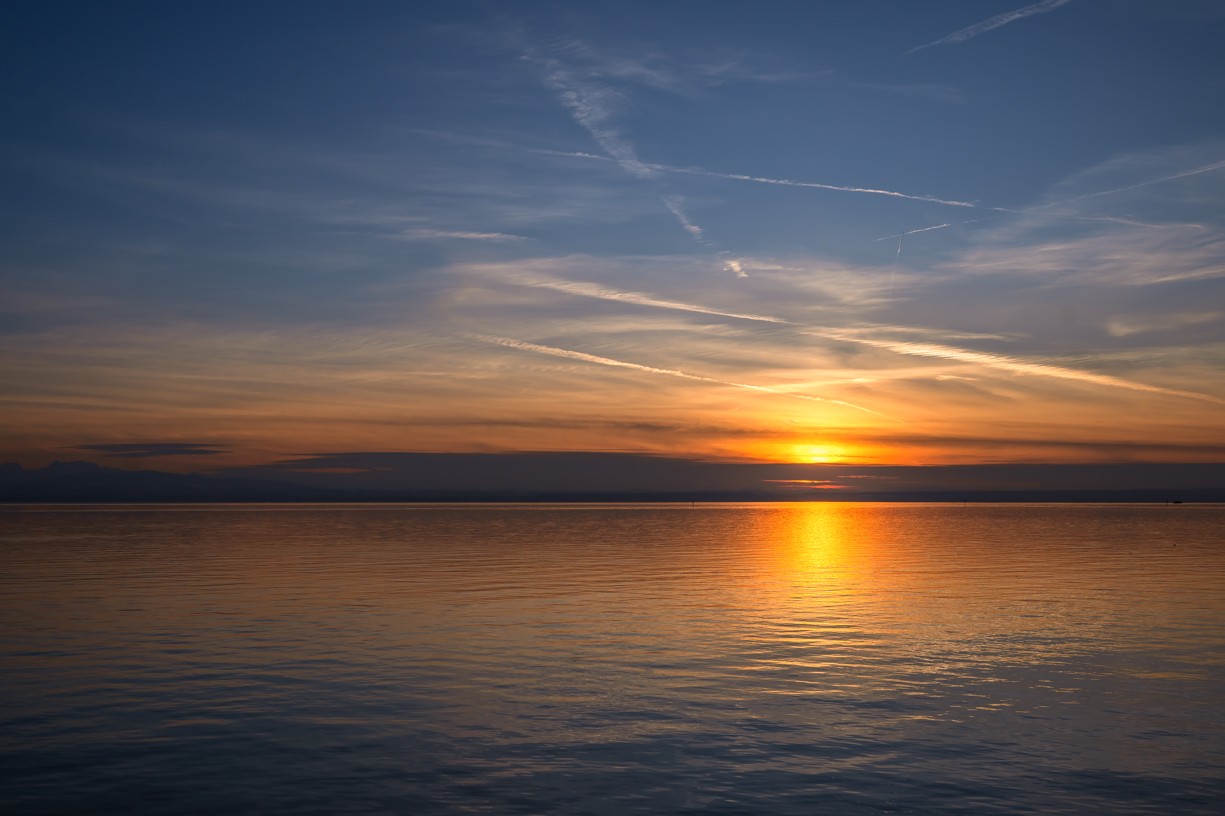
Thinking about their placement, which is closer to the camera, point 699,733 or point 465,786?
point 465,786

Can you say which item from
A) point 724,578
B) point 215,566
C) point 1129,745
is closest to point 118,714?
point 1129,745

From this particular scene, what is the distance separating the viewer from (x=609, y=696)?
22922 mm

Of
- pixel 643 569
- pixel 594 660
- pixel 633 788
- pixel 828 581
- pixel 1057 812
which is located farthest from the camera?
pixel 643 569

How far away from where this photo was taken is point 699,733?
19.5 m

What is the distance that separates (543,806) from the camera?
15.0 metres

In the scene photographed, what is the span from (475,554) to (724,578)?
2377cm

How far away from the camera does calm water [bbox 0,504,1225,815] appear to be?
15.9 metres

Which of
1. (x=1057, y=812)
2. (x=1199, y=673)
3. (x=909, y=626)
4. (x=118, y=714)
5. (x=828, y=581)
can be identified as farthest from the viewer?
(x=828, y=581)

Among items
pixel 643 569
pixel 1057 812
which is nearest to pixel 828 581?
pixel 643 569

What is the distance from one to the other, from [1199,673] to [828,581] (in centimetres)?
2699

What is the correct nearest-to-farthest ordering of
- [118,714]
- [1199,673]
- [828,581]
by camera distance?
[118,714] → [1199,673] → [828,581]

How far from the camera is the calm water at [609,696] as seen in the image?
15.9 metres

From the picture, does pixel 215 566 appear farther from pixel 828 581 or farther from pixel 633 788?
pixel 633 788

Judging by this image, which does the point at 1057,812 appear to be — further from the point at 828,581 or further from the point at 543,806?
the point at 828,581
